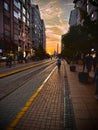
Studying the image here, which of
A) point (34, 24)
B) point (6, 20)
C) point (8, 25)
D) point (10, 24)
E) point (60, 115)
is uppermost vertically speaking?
point (34, 24)

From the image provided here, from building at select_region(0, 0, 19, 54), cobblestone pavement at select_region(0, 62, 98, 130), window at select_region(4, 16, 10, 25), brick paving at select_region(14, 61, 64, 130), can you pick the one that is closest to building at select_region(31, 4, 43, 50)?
building at select_region(0, 0, 19, 54)

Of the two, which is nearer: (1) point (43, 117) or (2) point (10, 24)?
(1) point (43, 117)

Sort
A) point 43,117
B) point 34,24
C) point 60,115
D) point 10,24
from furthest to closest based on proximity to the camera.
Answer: point 34,24
point 10,24
point 60,115
point 43,117

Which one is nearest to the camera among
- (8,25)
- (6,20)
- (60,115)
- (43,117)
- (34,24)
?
(43,117)

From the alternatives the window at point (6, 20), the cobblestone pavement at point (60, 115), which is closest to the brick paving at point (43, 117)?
the cobblestone pavement at point (60, 115)

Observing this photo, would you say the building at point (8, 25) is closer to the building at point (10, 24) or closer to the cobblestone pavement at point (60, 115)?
the building at point (10, 24)

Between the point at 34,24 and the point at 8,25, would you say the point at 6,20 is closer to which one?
the point at 8,25

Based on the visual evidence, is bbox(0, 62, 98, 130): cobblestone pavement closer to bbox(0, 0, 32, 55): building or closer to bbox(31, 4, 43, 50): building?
bbox(0, 0, 32, 55): building

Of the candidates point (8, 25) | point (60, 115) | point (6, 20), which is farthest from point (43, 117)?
point (8, 25)

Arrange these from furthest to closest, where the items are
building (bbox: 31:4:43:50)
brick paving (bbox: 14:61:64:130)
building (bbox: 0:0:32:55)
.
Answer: building (bbox: 31:4:43:50)
building (bbox: 0:0:32:55)
brick paving (bbox: 14:61:64:130)

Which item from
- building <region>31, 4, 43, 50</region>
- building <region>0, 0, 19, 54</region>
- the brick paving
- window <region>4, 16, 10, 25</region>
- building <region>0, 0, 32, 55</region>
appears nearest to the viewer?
the brick paving

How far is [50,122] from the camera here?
676cm

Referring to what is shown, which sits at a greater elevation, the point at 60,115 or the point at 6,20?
the point at 6,20

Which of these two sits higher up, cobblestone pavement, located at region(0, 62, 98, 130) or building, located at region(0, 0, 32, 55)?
building, located at region(0, 0, 32, 55)
